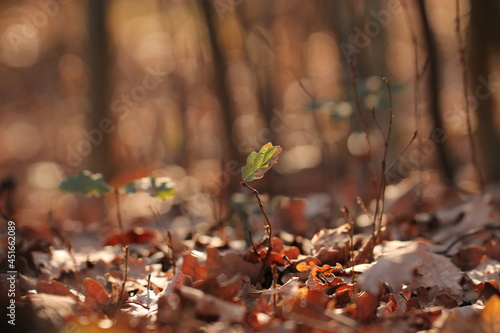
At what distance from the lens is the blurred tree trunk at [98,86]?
587 centimetres

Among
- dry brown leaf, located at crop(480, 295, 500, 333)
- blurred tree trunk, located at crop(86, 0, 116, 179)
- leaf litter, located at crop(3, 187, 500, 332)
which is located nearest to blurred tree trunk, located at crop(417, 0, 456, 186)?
leaf litter, located at crop(3, 187, 500, 332)

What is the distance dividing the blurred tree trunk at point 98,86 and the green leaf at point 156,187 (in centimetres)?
385

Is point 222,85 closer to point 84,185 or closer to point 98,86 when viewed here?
point 98,86

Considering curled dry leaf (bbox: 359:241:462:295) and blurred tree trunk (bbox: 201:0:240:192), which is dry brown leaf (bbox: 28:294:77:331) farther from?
blurred tree trunk (bbox: 201:0:240:192)

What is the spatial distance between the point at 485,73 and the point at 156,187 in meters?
2.47

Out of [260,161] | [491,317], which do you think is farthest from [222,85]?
[491,317]

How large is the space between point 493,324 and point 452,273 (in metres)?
0.73

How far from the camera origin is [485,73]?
3.72m

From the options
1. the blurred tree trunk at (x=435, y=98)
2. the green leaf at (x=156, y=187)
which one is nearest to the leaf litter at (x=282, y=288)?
the green leaf at (x=156, y=187)

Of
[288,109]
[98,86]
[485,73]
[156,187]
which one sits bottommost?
[288,109]

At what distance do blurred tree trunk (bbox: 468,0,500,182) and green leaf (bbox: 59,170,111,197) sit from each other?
8.58ft

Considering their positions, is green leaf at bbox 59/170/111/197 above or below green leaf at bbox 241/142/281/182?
below

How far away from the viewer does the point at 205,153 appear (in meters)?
12.1

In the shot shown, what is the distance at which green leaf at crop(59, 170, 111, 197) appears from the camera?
2.40m
